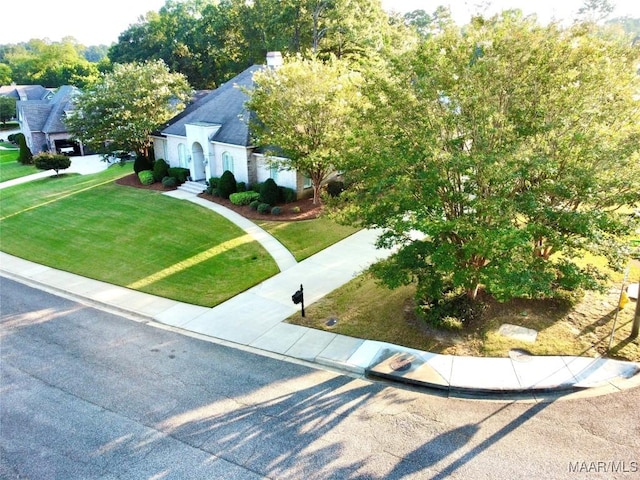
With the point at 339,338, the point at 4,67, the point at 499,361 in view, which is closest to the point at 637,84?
the point at 499,361

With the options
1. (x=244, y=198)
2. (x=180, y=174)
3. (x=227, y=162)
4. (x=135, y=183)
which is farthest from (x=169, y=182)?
(x=244, y=198)

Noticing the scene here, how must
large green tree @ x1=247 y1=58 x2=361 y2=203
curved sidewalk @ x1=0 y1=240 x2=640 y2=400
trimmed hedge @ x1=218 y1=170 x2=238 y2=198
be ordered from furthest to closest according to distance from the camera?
trimmed hedge @ x1=218 y1=170 x2=238 y2=198, large green tree @ x1=247 y1=58 x2=361 y2=203, curved sidewalk @ x1=0 y1=240 x2=640 y2=400

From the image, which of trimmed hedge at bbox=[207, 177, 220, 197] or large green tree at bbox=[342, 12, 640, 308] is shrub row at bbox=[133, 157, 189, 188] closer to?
trimmed hedge at bbox=[207, 177, 220, 197]

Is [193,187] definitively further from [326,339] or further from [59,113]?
[59,113]

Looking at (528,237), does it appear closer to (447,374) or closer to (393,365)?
(447,374)

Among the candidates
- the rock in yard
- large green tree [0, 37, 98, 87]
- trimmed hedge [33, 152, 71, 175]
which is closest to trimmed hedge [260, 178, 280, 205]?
the rock in yard
